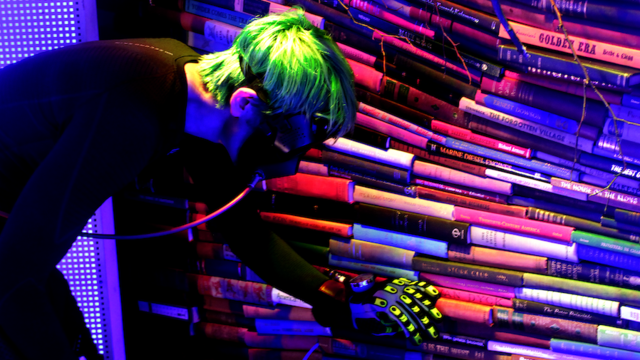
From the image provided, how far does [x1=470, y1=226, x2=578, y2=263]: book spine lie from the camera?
1261mm

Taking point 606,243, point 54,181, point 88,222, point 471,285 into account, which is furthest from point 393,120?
Result: point 88,222

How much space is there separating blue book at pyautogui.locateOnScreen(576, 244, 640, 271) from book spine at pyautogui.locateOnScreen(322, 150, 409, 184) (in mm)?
479

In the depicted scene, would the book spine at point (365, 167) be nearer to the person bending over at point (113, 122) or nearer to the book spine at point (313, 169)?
the book spine at point (313, 169)

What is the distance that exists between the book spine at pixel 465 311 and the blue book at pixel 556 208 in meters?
0.30

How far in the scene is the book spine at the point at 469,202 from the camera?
1.30 m

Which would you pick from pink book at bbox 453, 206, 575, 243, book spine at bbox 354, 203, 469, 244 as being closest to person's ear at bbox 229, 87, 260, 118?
book spine at bbox 354, 203, 469, 244

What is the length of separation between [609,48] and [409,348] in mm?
945

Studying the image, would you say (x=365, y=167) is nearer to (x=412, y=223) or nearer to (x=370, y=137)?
(x=370, y=137)

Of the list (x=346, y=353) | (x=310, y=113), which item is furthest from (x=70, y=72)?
(x=346, y=353)

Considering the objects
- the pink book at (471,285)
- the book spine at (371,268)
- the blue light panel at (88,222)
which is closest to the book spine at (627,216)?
the pink book at (471,285)

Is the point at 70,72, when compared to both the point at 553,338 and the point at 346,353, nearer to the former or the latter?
the point at 346,353

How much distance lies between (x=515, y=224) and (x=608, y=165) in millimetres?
260

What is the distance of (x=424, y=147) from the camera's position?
53.6 inches

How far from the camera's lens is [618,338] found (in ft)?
4.03
